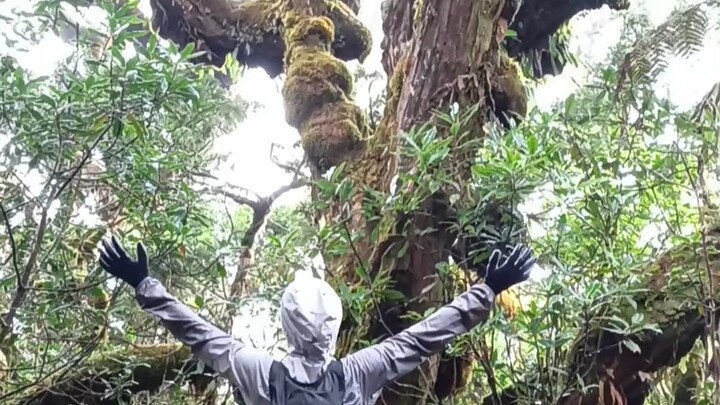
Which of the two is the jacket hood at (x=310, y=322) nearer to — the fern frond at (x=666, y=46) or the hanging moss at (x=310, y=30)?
the fern frond at (x=666, y=46)

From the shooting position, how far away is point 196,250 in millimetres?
2666

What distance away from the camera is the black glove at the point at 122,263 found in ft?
5.72

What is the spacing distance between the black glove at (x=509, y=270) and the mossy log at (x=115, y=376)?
4.14 ft

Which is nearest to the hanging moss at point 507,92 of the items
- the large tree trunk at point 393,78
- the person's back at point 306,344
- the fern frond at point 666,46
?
the large tree trunk at point 393,78

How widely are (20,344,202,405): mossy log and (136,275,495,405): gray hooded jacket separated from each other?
845mm

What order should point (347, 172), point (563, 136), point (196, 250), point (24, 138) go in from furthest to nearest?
point (347, 172) < point (196, 250) < point (563, 136) < point (24, 138)

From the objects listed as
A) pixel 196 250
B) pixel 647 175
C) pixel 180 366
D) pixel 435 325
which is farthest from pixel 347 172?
pixel 435 325

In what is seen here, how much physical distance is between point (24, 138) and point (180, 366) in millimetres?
1107

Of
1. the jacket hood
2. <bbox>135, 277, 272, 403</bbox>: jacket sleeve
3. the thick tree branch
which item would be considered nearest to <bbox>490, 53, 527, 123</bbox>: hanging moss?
the thick tree branch

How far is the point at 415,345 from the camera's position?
1816 millimetres

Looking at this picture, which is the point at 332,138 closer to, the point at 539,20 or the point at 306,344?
the point at 539,20

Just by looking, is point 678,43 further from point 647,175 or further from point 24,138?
point 24,138

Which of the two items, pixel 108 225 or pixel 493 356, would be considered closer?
pixel 493 356

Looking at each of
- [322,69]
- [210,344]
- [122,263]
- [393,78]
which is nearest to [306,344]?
[210,344]
